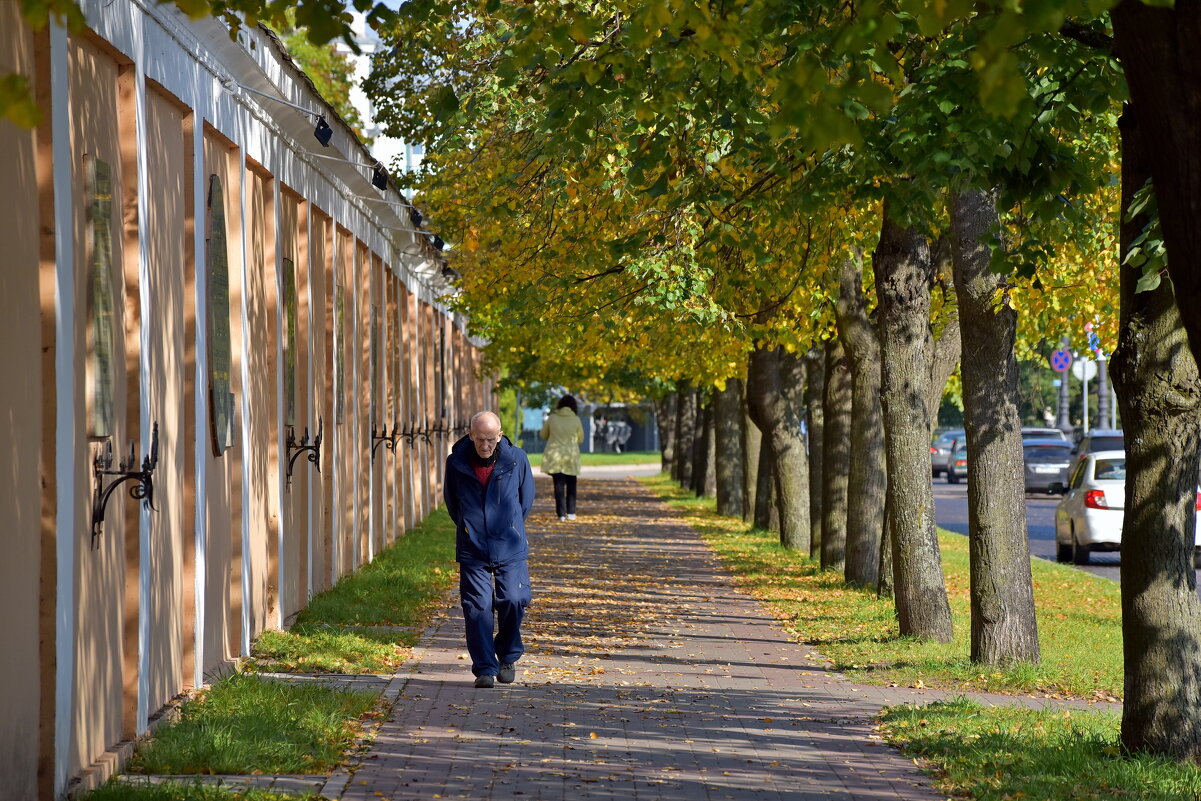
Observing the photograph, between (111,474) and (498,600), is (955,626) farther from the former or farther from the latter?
(111,474)

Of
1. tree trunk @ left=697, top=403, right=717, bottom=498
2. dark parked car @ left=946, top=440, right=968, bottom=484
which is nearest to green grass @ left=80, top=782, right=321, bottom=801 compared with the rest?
tree trunk @ left=697, top=403, right=717, bottom=498

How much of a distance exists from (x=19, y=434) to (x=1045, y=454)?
131 feet

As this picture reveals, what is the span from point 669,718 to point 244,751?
2.64 metres

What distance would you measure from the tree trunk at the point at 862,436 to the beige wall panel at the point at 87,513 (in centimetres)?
987

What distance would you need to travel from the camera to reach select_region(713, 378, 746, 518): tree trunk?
1223 inches

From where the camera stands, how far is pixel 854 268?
16844 millimetres

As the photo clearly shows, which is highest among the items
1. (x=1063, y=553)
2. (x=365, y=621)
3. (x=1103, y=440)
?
(x=1103, y=440)

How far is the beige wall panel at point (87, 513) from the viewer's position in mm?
6727

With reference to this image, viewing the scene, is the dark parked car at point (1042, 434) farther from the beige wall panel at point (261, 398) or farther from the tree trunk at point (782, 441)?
the beige wall panel at point (261, 398)

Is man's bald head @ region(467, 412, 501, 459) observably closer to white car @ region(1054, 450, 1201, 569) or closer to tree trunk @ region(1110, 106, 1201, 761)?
tree trunk @ region(1110, 106, 1201, 761)

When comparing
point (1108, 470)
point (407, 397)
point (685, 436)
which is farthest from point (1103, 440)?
point (407, 397)

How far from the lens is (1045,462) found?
141 ft

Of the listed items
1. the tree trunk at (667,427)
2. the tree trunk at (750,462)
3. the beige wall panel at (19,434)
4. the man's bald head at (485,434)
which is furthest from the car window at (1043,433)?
the beige wall panel at (19,434)

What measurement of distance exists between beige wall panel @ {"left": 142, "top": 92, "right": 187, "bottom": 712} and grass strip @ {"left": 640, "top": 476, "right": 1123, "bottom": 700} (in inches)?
180
